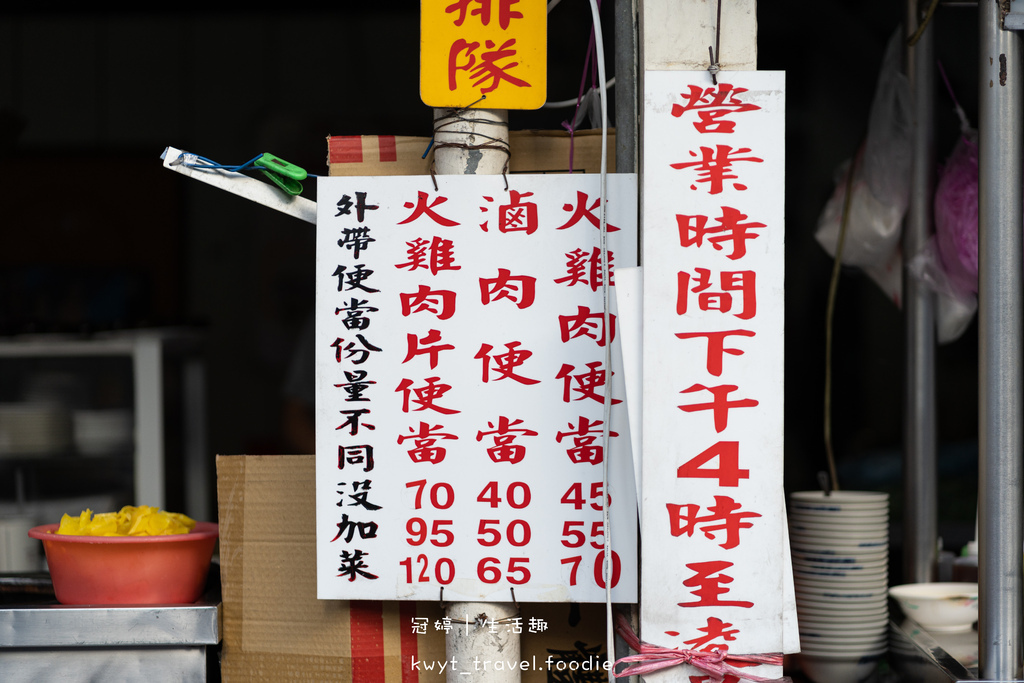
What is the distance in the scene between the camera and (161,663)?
2.34 m

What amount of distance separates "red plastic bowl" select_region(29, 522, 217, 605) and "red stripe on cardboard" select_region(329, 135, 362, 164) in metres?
1.11

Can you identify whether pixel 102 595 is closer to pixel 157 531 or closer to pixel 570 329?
pixel 157 531

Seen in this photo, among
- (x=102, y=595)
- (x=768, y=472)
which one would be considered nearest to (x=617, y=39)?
(x=768, y=472)

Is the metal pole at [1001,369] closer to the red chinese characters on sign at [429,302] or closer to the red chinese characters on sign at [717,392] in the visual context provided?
the red chinese characters on sign at [717,392]

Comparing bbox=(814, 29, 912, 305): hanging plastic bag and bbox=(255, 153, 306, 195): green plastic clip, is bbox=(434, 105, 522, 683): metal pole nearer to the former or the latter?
bbox=(255, 153, 306, 195): green plastic clip

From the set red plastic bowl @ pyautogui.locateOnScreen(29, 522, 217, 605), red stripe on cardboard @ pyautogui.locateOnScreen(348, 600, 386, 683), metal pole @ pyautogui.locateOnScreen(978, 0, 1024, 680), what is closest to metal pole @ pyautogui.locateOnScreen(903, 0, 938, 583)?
metal pole @ pyautogui.locateOnScreen(978, 0, 1024, 680)

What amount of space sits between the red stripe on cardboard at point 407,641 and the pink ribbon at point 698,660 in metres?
0.59

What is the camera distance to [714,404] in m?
1.96

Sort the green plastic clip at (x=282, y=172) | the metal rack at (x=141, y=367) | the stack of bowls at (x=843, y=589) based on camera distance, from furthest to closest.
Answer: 1. the metal rack at (x=141, y=367)
2. the stack of bowls at (x=843, y=589)
3. the green plastic clip at (x=282, y=172)

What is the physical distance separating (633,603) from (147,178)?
15.1 feet

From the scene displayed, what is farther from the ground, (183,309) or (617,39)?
(617,39)

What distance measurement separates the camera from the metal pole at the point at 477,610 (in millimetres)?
2141

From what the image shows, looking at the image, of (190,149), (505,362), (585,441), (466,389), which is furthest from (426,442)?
(190,149)

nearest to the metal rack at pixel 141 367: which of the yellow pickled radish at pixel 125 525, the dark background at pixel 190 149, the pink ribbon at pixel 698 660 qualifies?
the yellow pickled radish at pixel 125 525
